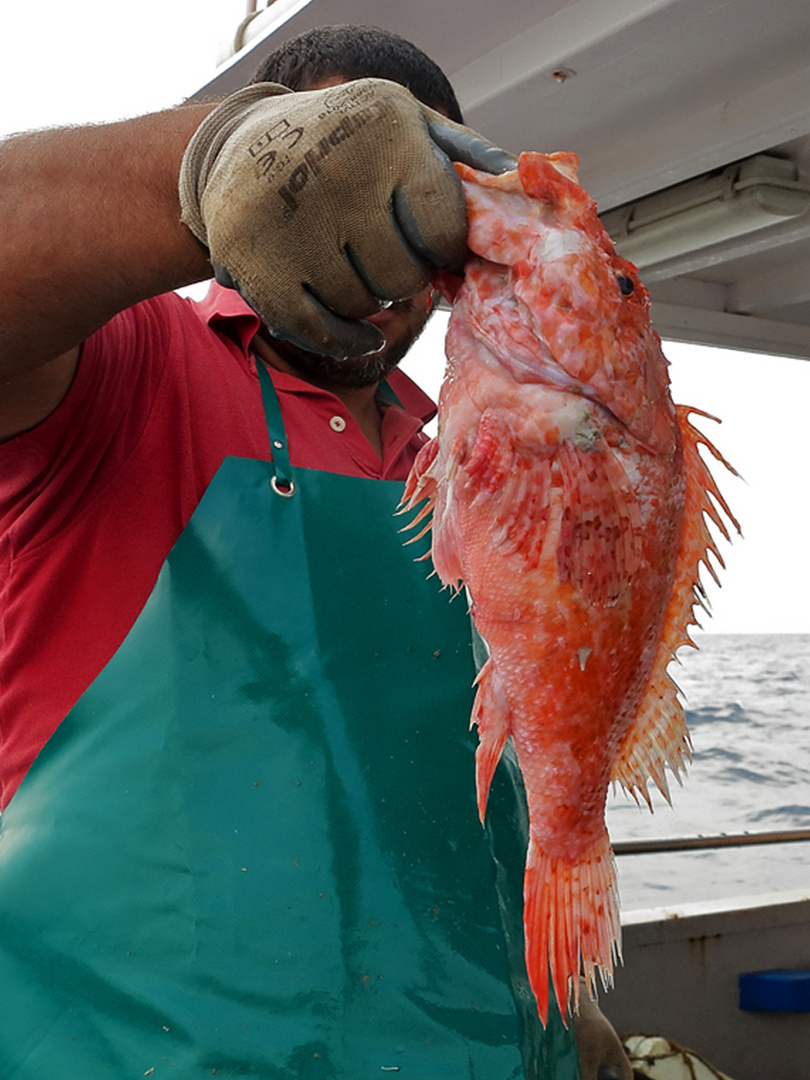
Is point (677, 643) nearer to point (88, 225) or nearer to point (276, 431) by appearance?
point (276, 431)

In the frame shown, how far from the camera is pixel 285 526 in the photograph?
1687 mm

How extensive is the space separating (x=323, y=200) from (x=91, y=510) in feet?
2.44

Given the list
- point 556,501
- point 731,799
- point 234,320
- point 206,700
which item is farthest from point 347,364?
point 731,799

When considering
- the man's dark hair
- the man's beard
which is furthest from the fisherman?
the man's dark hair

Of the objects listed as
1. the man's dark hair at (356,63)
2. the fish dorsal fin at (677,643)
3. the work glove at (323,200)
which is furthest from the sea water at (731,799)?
the man's dark hair at (356,63)

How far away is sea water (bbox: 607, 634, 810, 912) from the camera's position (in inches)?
207

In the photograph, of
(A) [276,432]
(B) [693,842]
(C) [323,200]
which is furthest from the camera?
(B) [693,842]

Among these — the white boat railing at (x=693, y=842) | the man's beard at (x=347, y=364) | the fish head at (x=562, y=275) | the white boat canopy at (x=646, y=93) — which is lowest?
the white boat railing at (x=693, y=842)

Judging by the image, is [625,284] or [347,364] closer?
[625,284]

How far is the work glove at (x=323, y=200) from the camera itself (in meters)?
1.10

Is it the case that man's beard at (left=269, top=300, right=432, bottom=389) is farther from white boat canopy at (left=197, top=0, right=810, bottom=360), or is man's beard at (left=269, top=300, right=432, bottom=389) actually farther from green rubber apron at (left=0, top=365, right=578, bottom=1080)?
white boat canopy at (left=197, top=0, right=810, bottom=360)

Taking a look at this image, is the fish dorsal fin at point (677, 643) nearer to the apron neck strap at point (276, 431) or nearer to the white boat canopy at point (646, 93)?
the apron neck strap at point (276, 431)

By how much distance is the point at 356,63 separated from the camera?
204 centimetres

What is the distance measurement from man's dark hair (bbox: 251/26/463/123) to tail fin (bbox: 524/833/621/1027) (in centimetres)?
153
